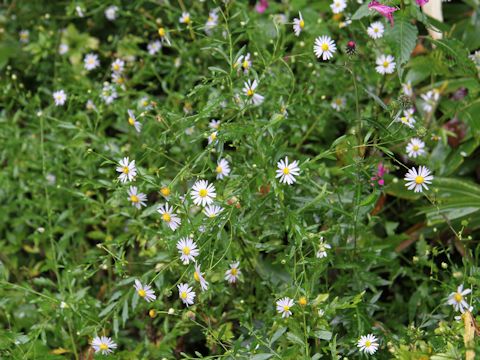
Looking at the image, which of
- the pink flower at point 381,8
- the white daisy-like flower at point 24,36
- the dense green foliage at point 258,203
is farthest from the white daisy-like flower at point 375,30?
the white daisy-like flower at point 24,36

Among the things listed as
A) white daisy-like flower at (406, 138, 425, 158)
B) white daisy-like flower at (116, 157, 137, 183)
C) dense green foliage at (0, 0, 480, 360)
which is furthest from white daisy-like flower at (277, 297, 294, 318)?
white daisy-like flower at (406, 138, 425, 158)

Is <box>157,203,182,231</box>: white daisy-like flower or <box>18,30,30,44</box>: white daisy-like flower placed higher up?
<box>18,30,30,44</box>: white daisy-like flower

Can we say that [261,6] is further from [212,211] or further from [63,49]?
[212,211]

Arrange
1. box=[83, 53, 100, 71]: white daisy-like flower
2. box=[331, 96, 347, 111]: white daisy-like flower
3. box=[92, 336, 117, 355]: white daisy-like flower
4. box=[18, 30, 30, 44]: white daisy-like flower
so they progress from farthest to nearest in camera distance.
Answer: box=[18, 30, 30, 44]: white daisy-like flower
box=[83, 53, 100, 71]: white daisy-like flower
box=[331, 96, 347, 111]: white daisy-like flower
box=[92, 336, 117, 355]: white daisy-like flower

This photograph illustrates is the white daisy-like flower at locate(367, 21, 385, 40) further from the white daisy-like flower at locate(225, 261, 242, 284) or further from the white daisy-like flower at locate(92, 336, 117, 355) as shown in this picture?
the white daisy-like flower at locate(92, 336, 117, 355)

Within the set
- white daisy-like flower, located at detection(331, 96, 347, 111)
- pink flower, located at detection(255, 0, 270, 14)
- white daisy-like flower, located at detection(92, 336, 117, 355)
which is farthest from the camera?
pink flower, located at detection(255, 0, 270, 14)

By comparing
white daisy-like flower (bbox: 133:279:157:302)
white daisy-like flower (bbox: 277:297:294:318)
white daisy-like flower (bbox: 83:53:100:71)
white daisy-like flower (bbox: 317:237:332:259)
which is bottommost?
white daisy-like flower (bbox: 277:297:294:318)

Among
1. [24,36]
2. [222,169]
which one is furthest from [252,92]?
[24,36]
